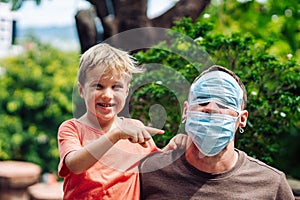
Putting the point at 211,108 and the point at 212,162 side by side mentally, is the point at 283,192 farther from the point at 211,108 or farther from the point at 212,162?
the point at 211,108

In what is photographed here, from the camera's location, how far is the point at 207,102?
312 cm

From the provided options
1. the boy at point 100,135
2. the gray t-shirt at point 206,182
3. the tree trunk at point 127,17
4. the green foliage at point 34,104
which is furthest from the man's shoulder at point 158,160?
the green foliage at point 34,104

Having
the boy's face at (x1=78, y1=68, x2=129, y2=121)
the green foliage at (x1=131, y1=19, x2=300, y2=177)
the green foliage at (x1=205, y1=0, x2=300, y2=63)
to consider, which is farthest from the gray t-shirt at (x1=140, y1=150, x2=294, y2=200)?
the green foliage at (x1=205, y1=0, x2=300, y2=63)

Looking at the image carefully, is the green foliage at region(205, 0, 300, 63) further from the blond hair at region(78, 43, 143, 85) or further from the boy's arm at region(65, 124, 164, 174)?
the boy's arm at region(65, 124, 164, 174)

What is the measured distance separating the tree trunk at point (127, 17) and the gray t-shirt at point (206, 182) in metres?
2.50

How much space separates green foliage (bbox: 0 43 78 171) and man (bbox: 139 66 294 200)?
7055mm

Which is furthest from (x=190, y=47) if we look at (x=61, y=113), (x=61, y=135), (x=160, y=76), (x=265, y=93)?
(x=61, y=113)

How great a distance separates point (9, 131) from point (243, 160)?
7.32 m

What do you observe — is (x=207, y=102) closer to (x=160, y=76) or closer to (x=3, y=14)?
(x=160, y=76)

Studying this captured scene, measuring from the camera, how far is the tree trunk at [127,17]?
18.3 feet

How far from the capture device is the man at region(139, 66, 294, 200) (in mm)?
3107

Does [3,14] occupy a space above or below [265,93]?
below

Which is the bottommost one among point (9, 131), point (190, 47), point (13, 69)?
point (9, 131)

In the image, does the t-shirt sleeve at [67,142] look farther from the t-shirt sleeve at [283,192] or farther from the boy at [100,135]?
the t-shirt sleeve at [283,192]
